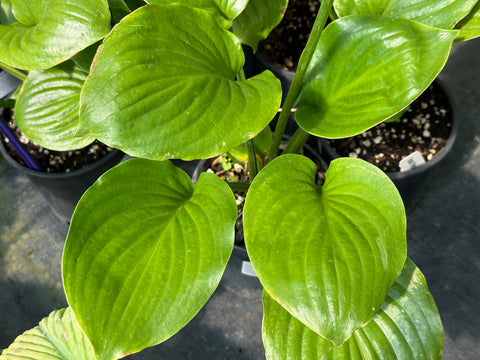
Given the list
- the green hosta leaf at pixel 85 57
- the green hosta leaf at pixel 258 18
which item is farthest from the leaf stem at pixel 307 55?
the green hosta leaf at pixel 85 57

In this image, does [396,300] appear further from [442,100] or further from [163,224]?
[442,100]

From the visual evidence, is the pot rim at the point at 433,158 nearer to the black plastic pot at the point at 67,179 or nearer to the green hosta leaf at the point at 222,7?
the green hosta leaf at the point at 222,7

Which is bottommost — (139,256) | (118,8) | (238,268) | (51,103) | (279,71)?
(238,268)

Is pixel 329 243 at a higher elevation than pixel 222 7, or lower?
lower

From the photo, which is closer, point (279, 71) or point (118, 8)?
point (118, 8)

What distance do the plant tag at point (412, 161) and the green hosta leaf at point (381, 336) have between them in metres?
0.44

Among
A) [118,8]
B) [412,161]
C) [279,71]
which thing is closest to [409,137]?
[412,161]

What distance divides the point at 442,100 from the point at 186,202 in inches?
32.9

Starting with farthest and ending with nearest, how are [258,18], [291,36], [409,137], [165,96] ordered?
[291,36]
[409,137]
[258,18]
[165,96]

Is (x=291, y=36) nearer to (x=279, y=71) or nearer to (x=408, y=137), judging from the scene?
(x=279, y=71)

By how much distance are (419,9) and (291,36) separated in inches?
23.3

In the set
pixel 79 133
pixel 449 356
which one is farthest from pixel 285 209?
pixel 449 356

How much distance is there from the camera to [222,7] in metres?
0.75

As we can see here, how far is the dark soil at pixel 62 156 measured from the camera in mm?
1209
